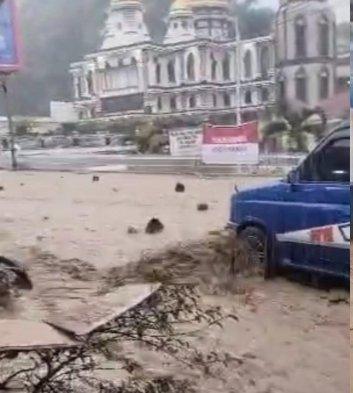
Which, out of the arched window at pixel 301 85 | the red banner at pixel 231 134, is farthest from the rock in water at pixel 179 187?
the arched window at pixel 301 85

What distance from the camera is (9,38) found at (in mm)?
1632

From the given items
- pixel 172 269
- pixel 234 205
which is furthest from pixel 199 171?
pixel 172 269

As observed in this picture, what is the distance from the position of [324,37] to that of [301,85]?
4.7 inches

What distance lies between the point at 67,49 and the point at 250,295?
2.24ft

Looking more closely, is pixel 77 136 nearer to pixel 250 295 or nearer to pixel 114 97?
pixel 114 97

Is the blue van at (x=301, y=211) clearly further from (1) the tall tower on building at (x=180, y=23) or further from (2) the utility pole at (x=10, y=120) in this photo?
(2) the utility pole at (x=10, y=120)

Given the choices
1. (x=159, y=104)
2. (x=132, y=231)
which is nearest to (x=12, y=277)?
(x=132, y=231)

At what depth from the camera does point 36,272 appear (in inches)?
66.2

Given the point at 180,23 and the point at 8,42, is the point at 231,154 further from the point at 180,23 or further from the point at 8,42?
the point at 8,42

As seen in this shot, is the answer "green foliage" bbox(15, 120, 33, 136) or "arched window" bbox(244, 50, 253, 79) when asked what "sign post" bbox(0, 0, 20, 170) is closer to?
"green foliage" bbox(15, 120, 33, 136)

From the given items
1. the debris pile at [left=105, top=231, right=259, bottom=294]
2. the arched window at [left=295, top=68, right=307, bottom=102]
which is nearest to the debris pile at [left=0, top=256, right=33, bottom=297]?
the debris pile at [left=105, top=231, right=259, bottom=294]

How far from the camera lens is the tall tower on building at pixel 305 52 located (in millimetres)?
1616

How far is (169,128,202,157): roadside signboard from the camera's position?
167 centimetres

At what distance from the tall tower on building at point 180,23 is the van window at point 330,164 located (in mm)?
375
